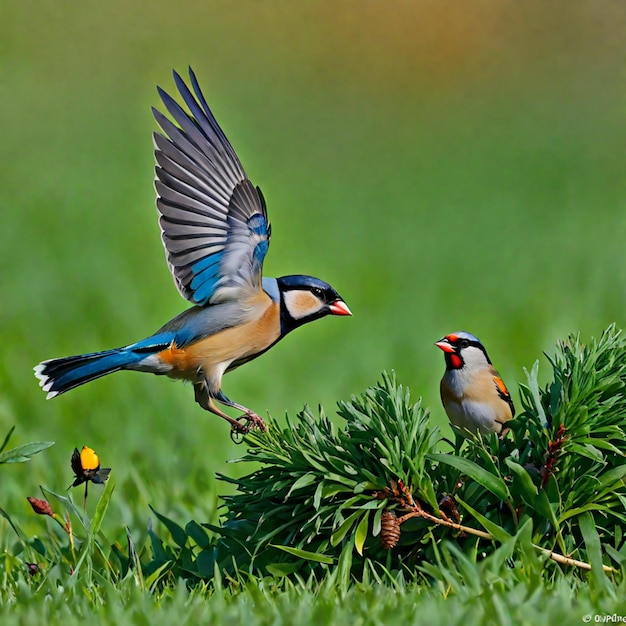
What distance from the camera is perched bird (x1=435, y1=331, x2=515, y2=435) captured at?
11.0 feet

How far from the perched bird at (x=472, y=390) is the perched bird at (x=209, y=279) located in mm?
497

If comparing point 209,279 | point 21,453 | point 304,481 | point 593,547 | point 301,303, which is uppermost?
point 209,279

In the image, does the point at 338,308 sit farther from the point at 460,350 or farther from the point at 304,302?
the point at 460,350

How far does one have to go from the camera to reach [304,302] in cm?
336

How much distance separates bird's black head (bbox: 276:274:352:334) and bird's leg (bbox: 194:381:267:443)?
12.6 inches

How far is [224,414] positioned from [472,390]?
0.85m

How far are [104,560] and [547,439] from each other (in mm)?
1249

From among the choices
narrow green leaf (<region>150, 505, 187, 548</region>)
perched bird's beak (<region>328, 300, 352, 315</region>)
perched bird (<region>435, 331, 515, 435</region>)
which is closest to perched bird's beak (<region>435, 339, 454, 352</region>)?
perched bird (<region>435, 331, 515, 435</region>)

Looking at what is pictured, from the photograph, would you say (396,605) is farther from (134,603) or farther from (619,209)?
(619,209)

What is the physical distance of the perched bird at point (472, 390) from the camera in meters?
3.34

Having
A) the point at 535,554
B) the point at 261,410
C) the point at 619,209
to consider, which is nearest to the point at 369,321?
the point at 261,410

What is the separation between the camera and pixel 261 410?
4988 mm

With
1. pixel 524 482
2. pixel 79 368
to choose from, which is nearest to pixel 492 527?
pixel 524 482

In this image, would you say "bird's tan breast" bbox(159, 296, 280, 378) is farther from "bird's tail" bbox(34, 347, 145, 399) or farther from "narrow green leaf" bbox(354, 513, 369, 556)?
"narrow green leaf" bbox(354, 513, 369, 556)
